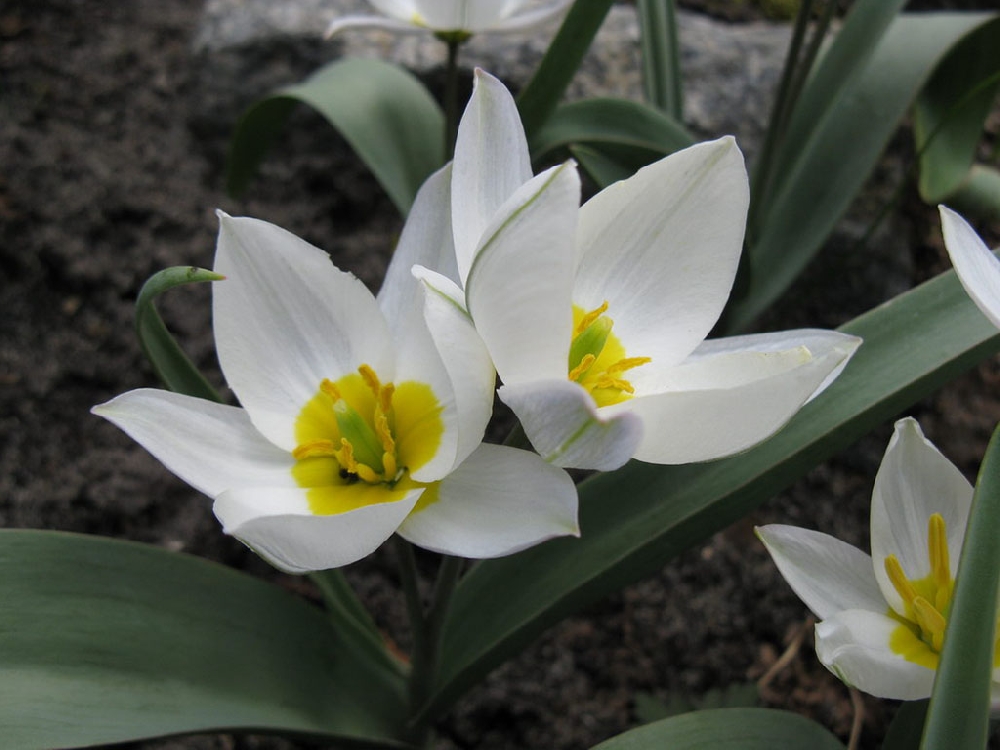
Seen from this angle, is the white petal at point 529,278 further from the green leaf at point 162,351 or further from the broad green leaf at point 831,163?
the broad green leaf at point 831,163

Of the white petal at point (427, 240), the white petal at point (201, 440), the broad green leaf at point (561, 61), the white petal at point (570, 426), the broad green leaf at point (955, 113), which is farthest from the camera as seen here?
the broad green leaf at point (955, 113)

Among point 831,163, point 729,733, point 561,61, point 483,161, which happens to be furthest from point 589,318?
point 831,163

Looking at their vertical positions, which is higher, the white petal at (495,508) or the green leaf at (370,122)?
the green leaf at (370,122)

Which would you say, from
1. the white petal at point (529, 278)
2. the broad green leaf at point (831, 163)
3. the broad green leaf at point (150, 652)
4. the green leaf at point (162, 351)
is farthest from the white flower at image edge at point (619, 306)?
the broad green leaf at point (831, 163)

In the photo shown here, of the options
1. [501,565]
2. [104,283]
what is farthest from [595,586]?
[104,283]

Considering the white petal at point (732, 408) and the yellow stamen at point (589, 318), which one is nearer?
the white petal at point (732, 408)

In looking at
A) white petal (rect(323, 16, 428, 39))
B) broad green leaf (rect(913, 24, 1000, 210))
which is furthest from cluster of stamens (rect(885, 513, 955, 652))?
white petal (rect(323, 16, 428, 39))

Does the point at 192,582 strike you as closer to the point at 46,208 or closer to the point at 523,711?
the point at 523,711
